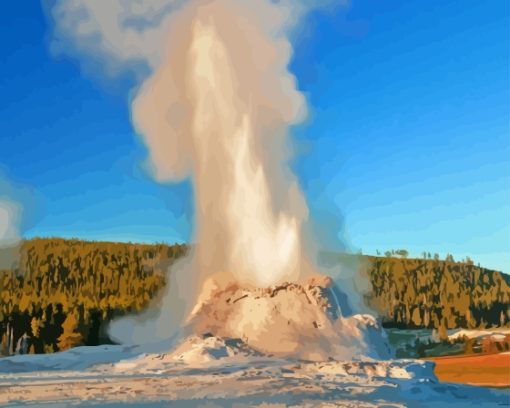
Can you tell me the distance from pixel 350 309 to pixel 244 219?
6773 millimetres

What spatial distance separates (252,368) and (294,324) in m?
5.45

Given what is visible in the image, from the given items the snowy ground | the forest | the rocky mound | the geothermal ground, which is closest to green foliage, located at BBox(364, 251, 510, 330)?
the forest

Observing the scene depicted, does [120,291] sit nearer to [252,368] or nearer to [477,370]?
[477,370]

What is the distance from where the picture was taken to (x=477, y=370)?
25750mm

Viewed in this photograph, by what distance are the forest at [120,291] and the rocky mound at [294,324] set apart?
9.01 metres

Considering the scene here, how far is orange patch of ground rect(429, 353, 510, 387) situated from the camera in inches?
905

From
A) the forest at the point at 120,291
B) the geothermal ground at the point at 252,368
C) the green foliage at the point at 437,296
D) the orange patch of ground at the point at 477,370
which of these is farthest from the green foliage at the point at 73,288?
the orange patch of ground at the point at 477,370

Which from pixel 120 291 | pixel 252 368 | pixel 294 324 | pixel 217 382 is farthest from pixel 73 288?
pixel 217 382

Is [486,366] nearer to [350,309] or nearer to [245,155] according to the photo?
[350,309]

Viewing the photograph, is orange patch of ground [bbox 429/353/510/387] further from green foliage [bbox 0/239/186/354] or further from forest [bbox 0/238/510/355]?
green foliage [bbox 0/239/186/354]

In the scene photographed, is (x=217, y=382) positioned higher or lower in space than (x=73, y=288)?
lower

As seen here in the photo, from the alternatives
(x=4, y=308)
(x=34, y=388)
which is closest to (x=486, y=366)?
(x=34, y=388)

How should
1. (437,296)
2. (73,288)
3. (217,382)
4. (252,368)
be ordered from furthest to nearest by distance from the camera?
(437,296), (73,288), (252,368), (217,382)

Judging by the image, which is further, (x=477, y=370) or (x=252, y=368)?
(x=477, y=370)
